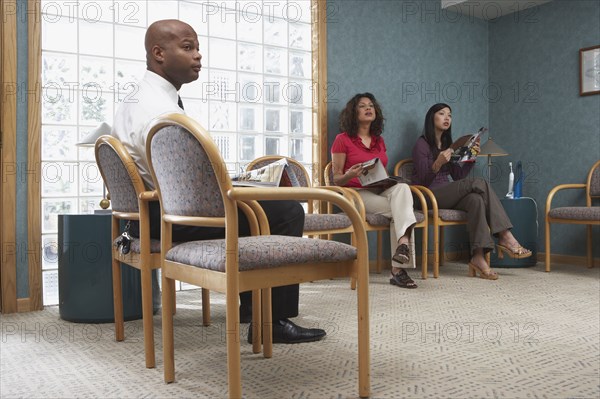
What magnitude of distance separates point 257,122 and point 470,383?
2.46m

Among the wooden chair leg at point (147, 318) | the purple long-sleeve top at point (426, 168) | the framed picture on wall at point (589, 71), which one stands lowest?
the wooden chair leg at point (147, 318)

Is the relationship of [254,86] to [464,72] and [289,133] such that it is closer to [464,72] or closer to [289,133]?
→ [289,133]

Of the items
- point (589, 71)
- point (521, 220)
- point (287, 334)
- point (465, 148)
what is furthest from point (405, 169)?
point (287, 334)

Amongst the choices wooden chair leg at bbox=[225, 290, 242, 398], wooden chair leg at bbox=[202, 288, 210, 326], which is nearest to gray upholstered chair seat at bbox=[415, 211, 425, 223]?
wooden chair leg at bbox=[202, 288, 210, 326]

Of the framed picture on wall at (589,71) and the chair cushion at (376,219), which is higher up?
the framed picture on wall at (589,71)

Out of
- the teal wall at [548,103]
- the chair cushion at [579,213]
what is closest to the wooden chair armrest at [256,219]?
the chair cushion at [579,213]

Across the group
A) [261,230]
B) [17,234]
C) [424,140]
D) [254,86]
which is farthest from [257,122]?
[261,230]

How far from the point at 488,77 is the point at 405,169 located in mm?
1475

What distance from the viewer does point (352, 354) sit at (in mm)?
1938

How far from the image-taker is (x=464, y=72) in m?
4.91

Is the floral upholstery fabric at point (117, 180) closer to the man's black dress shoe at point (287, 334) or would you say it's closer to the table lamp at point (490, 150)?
the man's black dress shoe at point (287, 334)

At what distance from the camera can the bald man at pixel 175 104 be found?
6.27 feet

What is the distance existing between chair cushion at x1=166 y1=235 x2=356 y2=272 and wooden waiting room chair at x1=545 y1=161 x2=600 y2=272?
278cm

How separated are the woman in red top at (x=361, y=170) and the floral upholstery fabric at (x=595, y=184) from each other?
1639mm
